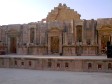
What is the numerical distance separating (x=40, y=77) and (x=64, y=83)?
8.98 feet

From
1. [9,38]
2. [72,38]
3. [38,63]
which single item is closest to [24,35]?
[9,38]

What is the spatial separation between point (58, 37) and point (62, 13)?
6.29 metres

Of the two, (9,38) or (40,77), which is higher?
(9,38)

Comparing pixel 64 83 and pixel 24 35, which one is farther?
pixel 24 35

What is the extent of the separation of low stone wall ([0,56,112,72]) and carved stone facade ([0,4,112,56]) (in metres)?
4.97

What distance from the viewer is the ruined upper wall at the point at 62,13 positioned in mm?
30297

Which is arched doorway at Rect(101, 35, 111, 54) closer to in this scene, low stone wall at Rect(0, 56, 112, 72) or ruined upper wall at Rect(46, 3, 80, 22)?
low stone wall at Rect(0, 56, 112, 72)

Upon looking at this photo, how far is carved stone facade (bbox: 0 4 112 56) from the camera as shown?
2342 cm

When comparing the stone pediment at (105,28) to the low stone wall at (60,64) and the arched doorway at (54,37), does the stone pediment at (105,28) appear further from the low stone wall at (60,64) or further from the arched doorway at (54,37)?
the low stone wall at (60,64)

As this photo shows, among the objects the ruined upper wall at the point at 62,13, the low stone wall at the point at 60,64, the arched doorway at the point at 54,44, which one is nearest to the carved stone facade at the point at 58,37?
the arched doorway at the point at 54,44

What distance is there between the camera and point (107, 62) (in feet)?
57.0

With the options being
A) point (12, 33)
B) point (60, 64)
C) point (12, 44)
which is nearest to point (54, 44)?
point (12, 33)

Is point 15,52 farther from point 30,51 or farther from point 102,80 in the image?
point 102,80

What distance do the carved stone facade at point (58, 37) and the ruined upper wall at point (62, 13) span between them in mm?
4151
